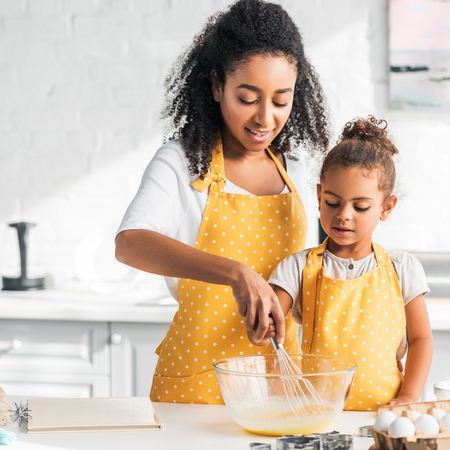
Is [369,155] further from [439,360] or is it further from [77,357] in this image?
[77,357]

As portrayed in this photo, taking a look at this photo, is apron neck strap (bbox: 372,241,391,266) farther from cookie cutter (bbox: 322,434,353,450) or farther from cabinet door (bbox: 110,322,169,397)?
cabinet door (bbox: 110,322,169,397)

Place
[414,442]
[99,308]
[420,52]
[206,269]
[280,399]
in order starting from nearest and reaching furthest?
1. [414,442]
2. [280,399]
3. [206,269]
4. [99,308]
5. [420,52]

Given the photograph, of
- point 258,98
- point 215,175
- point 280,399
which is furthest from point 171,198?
point 280,399

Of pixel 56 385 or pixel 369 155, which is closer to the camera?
pixel 369 155

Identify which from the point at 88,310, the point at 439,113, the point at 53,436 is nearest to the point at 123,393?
the point at 88,310

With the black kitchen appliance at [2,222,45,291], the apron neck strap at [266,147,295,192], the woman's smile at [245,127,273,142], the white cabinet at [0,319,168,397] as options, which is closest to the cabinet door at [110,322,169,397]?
the white cabinet at [0,319,168,397]

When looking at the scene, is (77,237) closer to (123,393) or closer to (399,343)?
(123,393)

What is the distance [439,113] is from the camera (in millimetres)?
Result: 2080

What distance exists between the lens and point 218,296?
1.07 m

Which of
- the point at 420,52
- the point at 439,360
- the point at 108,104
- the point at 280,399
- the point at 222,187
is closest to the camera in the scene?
the point at 280,399

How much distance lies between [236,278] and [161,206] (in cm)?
26

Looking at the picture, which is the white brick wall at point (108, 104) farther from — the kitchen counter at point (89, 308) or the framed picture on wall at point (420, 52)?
the kitchen counter at point (89, 308)

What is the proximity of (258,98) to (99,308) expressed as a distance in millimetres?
1002

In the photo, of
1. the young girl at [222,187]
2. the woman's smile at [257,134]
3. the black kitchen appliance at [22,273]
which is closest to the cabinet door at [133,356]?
the black kitchen appliance at [22,273]
